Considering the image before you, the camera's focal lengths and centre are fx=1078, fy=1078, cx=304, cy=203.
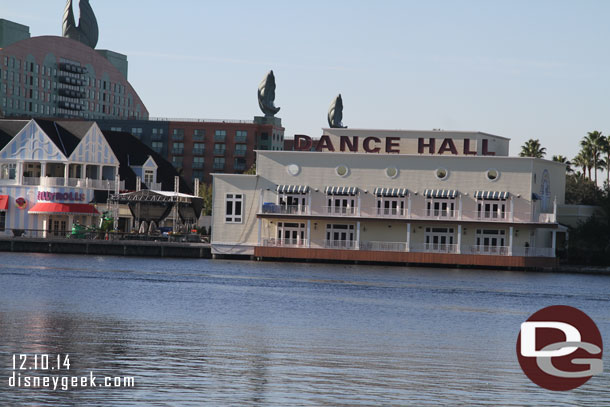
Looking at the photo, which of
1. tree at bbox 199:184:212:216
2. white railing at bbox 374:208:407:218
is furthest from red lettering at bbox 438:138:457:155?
tree at bbox 199:184:212:216

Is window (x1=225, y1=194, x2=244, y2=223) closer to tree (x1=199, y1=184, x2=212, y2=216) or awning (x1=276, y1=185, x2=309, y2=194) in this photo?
awning (x1=276, y1=185, x2=309, y2=194)

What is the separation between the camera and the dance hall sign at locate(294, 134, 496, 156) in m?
93.1

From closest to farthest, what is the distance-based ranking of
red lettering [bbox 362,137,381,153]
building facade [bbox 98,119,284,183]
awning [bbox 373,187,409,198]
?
awning [bbox 373,187,409,198] → red lettering [bbox 362,137,381,153] → building facade [bbox 98,119,284,183]

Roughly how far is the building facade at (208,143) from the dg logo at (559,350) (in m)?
121

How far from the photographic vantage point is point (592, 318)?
50.0 m

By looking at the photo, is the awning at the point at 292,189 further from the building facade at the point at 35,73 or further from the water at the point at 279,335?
the building facade at the point at 35,73

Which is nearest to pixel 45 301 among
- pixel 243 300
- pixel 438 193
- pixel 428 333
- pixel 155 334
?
pixel 243 300

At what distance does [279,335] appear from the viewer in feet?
124

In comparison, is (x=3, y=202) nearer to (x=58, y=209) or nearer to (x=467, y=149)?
(x=58, y=209)

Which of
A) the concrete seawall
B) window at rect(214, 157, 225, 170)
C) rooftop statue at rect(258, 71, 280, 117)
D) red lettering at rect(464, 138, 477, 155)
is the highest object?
rooftop statue at rect(258, 71, 280, 117)

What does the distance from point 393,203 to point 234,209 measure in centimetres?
1406

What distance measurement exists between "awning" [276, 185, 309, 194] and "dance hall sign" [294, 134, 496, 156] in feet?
12.5

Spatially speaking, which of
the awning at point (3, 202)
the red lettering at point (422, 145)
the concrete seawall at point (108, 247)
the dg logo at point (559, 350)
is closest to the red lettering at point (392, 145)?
the red lettering at point (422, 145)

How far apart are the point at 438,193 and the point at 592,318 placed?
1638 inches
